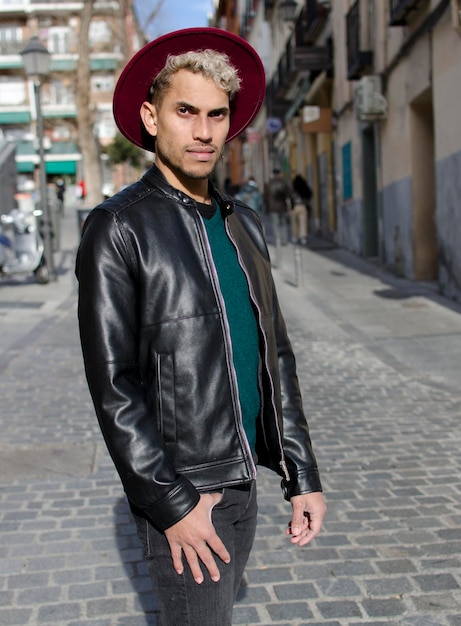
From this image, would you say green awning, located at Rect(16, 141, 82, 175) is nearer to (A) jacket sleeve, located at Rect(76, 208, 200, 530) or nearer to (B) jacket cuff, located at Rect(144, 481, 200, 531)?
(A) jacket sleeve, located at Rect(76, 208, 200, 530)

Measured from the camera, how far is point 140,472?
1.68 metres

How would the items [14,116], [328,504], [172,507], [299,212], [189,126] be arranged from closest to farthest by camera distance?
[172,507] < [189,126] < [328,504] < [299,212] < [14,116]

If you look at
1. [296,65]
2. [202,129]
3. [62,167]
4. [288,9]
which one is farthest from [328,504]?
[62,167]

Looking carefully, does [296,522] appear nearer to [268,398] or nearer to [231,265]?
[268,398]

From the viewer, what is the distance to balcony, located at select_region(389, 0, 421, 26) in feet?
38.6

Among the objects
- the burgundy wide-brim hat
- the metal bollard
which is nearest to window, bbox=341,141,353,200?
the metal bollard

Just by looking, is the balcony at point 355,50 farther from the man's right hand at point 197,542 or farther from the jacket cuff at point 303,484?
the man's right hand at point 197,542

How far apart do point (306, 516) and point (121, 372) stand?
0.68 m

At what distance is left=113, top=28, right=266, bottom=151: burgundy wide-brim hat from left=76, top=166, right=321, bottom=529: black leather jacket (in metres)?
0.24

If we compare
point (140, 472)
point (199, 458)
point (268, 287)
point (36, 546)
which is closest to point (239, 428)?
point (199, 458)

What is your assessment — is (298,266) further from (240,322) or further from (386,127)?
(240,322)

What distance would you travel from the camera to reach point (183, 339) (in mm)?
1796

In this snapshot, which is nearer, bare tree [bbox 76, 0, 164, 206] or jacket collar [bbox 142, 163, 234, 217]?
jacket collar [bbox 142, 163, 234, 217]

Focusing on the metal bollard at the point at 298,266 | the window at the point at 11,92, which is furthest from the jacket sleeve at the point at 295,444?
the window at the point at 11,92
